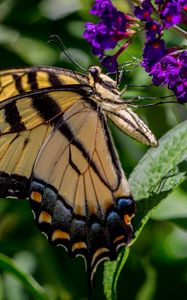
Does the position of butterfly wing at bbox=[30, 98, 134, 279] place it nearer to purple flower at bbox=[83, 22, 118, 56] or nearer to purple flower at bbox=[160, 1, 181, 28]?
purple flower at bbox=[83, 22, 118, 56]

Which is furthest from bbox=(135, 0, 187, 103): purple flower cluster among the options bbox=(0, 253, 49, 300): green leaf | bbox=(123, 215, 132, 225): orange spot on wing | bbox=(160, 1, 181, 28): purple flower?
bbox=(0, 253, 49, 300): green leaf

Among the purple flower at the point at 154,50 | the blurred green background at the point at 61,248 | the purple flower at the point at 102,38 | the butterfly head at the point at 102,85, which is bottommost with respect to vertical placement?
the blurred green background at the point at 61,248

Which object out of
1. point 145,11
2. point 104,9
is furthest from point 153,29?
point 104,9

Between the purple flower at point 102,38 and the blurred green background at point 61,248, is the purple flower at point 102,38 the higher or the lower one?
the higher one

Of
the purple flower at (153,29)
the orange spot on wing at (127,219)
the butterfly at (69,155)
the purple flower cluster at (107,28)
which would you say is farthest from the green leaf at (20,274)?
the purple flower at (153,29)

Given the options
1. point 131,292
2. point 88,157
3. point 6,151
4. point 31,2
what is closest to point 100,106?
point 88,157

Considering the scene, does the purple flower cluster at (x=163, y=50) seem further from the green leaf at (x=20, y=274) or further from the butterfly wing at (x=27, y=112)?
the green leaf at (x=20, y=274)

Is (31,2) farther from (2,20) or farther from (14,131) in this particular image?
(14,131)
